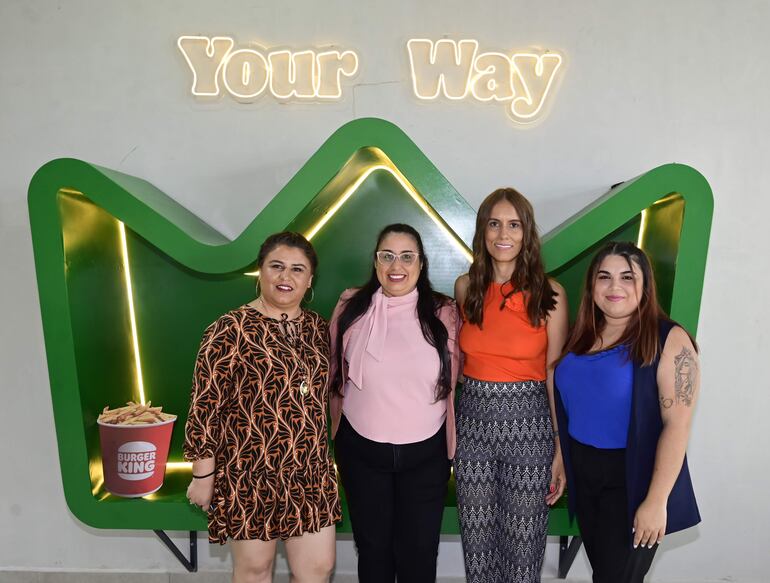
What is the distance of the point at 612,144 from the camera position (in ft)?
8.05

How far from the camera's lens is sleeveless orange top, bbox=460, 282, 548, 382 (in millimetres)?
1768

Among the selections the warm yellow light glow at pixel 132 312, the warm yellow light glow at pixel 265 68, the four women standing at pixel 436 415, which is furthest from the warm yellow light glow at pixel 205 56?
the four women standing at pixel 436 415

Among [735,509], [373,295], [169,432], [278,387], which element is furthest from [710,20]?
[169,432]

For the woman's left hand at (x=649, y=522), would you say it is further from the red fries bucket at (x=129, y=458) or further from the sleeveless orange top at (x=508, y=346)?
the red fries bucket at (x=129, y=458)

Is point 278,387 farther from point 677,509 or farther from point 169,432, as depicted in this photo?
point 677,509

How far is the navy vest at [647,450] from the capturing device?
1.53 meters

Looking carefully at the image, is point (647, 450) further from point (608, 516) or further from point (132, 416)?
point (132, 416)

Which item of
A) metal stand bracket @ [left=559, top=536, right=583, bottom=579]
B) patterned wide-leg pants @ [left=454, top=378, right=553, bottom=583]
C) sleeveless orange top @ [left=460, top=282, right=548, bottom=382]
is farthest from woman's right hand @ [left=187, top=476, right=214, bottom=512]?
metal stand bracket @ [left=559, top=536, right=583, bottom=579]

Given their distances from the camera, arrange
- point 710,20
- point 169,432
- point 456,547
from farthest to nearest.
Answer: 1. point 456,547
2. point 710,20
3. point 169,432

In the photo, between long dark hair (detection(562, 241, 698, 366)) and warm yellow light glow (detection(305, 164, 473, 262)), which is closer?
long dark hair (detection(562, 241, 698, 366))

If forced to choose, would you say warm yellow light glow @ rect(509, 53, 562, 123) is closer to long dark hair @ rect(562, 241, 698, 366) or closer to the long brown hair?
the long brown hair

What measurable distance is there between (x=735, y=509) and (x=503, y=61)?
2.32 m

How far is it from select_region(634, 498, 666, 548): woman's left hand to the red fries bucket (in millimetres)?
1694

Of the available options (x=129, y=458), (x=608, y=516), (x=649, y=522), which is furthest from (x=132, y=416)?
(x=649, y=522)
